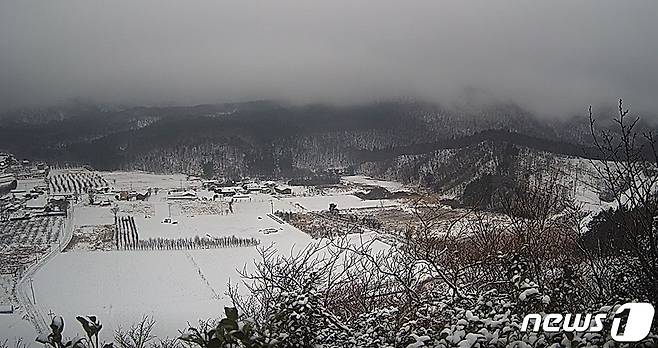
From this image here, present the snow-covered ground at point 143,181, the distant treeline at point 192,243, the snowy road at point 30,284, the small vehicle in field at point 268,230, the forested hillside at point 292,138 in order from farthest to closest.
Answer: the snow-covered ground at point 143,181 < the distant treeline at point 192,243 < the small vehicle in field at point 268,230 < the forested hillside at point 292,138 < the snowy road at point 30,284

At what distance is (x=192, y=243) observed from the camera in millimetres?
6117

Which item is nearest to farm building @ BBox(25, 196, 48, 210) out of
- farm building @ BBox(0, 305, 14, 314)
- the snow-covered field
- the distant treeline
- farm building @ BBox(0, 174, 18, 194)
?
farm building @ BBox(0, 174, 18, 194)

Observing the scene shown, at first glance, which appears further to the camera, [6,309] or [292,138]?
[292,138]

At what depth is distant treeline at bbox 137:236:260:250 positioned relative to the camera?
5.78 meters

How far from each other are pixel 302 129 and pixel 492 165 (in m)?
5.53

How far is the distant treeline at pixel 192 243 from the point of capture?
578cm

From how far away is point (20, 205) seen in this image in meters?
4.57

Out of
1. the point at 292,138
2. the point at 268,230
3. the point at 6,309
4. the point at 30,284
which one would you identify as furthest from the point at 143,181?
the point at 6,309

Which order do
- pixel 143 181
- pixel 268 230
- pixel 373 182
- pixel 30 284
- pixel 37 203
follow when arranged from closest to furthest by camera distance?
pixel 30 284 < pixel 37 203 < pixel 268 230 < pixel 143 181 < pixel 373 182

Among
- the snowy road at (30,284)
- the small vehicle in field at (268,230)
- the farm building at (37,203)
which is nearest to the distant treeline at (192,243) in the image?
the small vehicle in field at (268,230)

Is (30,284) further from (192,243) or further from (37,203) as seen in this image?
(192,243)

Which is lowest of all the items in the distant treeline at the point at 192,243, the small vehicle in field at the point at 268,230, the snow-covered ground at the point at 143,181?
the distant treeline at the point at 192,243

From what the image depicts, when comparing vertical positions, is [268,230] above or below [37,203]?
below

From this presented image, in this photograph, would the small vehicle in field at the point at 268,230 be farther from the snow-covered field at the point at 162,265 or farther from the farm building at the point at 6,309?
the farm building at the point at 6,309
